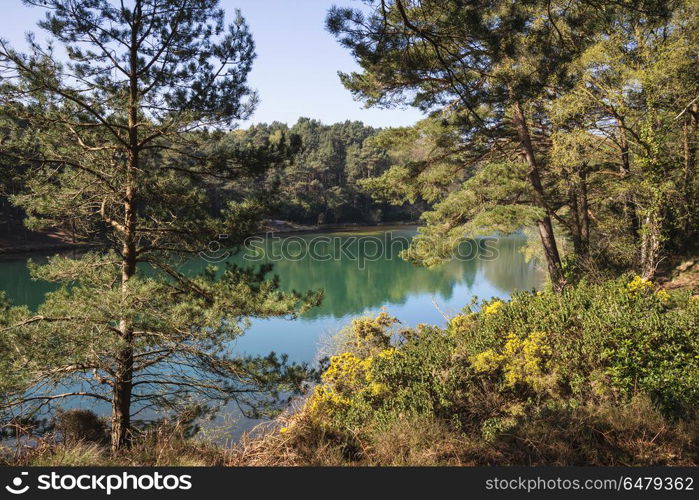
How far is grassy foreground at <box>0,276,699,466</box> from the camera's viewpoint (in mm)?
3352

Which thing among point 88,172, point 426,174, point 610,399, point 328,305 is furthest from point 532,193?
point 328,305

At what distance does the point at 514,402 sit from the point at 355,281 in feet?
64.2

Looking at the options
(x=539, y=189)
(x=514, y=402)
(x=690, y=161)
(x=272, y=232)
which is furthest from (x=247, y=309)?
(x=272, y=232)

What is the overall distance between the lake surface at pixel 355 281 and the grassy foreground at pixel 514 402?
8.38ft

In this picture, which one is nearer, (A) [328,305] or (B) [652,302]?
(B) [652,302]

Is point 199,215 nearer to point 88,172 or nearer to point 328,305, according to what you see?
point 88,172

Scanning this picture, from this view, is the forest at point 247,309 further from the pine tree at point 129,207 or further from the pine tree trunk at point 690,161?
the pine tree trunk at point 690,161

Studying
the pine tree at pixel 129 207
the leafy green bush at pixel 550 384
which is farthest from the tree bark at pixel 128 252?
the leafy green bush at pixel 550 384

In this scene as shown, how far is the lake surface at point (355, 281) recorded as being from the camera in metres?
13.6

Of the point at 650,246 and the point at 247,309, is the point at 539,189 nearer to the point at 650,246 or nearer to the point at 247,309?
the point at 650,246

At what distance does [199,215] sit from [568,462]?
459cm

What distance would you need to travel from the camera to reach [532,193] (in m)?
9.03

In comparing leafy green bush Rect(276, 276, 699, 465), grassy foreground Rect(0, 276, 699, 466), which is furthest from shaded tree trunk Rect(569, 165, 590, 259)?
leafy green bush Rect(276, 276, 699, 465)

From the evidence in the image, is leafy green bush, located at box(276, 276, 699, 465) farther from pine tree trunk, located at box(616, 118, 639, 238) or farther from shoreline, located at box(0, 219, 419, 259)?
shoreline, located at box(0, 219, 419, 259)
